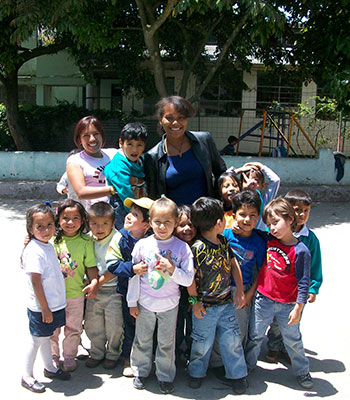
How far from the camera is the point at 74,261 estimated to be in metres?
3.17

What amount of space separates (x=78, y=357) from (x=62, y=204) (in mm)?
1161

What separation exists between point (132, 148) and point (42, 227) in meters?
0.78

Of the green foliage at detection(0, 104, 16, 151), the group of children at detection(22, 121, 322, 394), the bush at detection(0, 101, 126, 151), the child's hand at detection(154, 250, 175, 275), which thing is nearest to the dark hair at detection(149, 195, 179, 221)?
the group of children at detection(22, 121, 322, 394)

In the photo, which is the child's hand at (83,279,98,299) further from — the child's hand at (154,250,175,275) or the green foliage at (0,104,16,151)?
the green foliage at (0,104,16,151)

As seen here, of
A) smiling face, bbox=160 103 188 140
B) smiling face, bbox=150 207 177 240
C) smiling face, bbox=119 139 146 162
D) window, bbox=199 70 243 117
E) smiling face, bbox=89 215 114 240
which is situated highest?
window, bbox=199 70 243 117

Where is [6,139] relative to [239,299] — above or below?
above

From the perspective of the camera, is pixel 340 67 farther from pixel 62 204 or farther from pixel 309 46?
pixel 62 204

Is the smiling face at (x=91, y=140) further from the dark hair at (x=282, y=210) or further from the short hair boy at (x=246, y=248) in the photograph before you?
the dark hair at (x=282, y=210)

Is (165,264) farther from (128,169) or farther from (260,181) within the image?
(260,181)

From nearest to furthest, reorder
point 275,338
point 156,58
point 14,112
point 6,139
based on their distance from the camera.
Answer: point 275,338 < point 156,58 < point 14,112 < point 6,139

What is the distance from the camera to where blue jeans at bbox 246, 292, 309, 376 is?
311 cm

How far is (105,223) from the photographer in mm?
3195

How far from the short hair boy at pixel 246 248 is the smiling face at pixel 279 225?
0.10m

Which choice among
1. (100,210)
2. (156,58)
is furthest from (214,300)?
(156,58)
